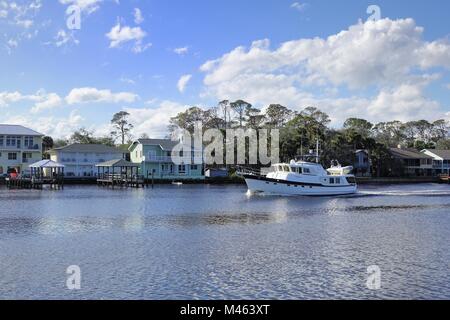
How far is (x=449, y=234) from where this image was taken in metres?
26.3

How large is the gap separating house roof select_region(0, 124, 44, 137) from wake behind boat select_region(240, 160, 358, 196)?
134ft

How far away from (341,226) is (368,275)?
12.6m

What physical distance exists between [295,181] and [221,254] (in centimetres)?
3378

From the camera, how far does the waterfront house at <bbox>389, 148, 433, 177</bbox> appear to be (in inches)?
4262

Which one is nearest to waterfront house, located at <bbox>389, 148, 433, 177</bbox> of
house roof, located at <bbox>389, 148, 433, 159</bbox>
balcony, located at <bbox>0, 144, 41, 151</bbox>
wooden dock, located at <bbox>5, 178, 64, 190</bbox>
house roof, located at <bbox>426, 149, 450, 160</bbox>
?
house roof, located at <bbox>389, 148, 433, 159</bbox>

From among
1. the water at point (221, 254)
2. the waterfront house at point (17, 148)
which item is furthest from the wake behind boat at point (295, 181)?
the waterfront house at point (17, 148)

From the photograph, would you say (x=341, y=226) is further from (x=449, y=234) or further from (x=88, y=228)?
(x=88, y=228)

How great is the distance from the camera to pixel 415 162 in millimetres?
111000

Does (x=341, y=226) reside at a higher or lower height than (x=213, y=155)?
lower

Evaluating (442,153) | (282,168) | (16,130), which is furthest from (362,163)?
(16,130)

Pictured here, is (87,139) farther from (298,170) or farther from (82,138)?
(298,170)

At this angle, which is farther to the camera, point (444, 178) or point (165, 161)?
point (444, 178)

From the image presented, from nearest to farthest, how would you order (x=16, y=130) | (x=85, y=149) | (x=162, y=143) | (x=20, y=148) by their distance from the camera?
(x=20, y=148) < (x=16, y=130) < (x=85, y=149) < (x=162, y=143)
